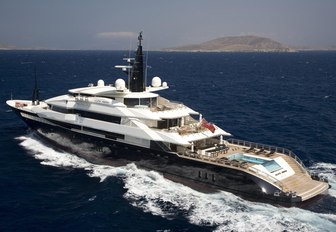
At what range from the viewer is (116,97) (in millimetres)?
38562

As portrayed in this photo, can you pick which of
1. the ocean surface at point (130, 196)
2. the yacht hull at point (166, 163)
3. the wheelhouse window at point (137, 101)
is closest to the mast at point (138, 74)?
the wheelhouse window at point (137, 101)

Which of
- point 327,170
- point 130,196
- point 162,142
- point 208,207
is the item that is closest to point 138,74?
point 162,142

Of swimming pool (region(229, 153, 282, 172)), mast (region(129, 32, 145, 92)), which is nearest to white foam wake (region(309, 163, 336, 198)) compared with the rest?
swimming pool (region(229, 153, 282, 172))

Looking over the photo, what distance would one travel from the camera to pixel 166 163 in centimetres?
3447

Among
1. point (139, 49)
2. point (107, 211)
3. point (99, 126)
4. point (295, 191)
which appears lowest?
point (107, 211)

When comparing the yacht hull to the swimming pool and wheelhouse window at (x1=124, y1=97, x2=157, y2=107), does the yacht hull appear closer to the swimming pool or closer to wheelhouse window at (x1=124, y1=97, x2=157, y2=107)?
the swimming pool

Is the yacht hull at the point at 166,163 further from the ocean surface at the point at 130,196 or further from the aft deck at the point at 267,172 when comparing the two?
the ocean surface at the point at 130,196

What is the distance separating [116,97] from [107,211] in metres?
13.0

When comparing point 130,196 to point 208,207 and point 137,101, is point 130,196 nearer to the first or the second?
point 208,207

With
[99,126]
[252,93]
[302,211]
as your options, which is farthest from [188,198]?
[252,93]

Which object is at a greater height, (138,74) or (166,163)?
(138,74)

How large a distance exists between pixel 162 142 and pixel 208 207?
7.49 metres

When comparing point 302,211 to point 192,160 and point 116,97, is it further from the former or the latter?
point 116,97

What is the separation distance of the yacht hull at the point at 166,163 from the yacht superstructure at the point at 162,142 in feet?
0.24
